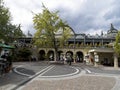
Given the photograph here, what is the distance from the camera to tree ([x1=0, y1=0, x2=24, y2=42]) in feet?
98.6

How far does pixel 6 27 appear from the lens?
3142 centimetres

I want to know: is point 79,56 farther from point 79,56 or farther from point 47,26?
point 47,26

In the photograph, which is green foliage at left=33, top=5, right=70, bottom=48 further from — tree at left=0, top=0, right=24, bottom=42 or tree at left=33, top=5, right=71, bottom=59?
tree at left=0, top=0, right=24, bottom=42

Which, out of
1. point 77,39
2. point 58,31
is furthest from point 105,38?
point 58,31

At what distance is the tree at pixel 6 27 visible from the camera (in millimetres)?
30053

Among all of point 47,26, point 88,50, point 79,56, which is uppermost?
point 47,26

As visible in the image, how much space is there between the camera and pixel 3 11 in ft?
102

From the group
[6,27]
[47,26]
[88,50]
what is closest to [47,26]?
[47,26]

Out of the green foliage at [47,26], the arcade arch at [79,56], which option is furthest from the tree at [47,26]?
the arcade arch at [79,56]

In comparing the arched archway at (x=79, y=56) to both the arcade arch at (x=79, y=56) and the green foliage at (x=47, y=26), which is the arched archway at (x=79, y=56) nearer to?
the arcade arch at (x=79, y=56)

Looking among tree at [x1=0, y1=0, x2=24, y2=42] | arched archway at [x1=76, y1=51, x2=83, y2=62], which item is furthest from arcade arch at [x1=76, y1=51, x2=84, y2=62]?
tree at [x1=0, y1=0, x2=24, y2=42]

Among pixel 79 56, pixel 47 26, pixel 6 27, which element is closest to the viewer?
pixel 6 27

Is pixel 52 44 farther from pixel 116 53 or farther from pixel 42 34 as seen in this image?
pixel 116 53

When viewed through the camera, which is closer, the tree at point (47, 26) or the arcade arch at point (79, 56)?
the tree at point (47, 26)
